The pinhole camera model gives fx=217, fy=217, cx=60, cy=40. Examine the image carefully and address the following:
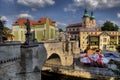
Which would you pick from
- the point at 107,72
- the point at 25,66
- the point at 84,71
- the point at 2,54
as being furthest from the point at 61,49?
the point at 2,54

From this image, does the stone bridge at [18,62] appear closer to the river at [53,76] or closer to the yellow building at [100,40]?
the river at [53,76]

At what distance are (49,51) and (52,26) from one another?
3917cm

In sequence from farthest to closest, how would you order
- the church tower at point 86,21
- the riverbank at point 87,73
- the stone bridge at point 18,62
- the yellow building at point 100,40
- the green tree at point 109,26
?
1. the church tower at point 86,21
2. the green tree at point 109,26
3. the yellow building at point 100,40
4. the riverbank at point 87,73
5. the stone bridge at point 18,62

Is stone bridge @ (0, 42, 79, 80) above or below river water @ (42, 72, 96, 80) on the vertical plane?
above

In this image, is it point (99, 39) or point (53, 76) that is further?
point (99, 39)

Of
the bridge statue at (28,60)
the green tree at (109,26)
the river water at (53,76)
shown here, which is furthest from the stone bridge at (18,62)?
the green tree at (109,26)

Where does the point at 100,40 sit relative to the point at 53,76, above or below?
above

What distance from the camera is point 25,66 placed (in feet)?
55.4

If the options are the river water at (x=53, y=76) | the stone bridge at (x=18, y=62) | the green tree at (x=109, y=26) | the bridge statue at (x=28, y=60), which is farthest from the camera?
the green tree at (x=109, y=26)

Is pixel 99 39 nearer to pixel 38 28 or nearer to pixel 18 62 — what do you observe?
pixel 38 28

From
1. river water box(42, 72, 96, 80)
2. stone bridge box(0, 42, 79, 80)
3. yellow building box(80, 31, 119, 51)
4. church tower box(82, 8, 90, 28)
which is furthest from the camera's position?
church tower box(82, 8, 90, 28)

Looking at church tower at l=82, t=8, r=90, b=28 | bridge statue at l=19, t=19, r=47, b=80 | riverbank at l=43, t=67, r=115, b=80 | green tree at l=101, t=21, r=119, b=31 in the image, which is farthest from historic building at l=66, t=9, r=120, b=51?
bridge statue at l=19, t=19, r=47, b=80

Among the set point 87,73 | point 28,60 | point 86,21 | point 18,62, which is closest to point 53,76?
point 87,73

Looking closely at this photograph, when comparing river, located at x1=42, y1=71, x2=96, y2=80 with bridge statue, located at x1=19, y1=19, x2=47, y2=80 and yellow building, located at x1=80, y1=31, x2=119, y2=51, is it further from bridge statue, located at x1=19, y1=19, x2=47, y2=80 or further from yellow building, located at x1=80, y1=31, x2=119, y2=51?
yellow building, located at x1=80, y1=31, x2=119, y2=51
